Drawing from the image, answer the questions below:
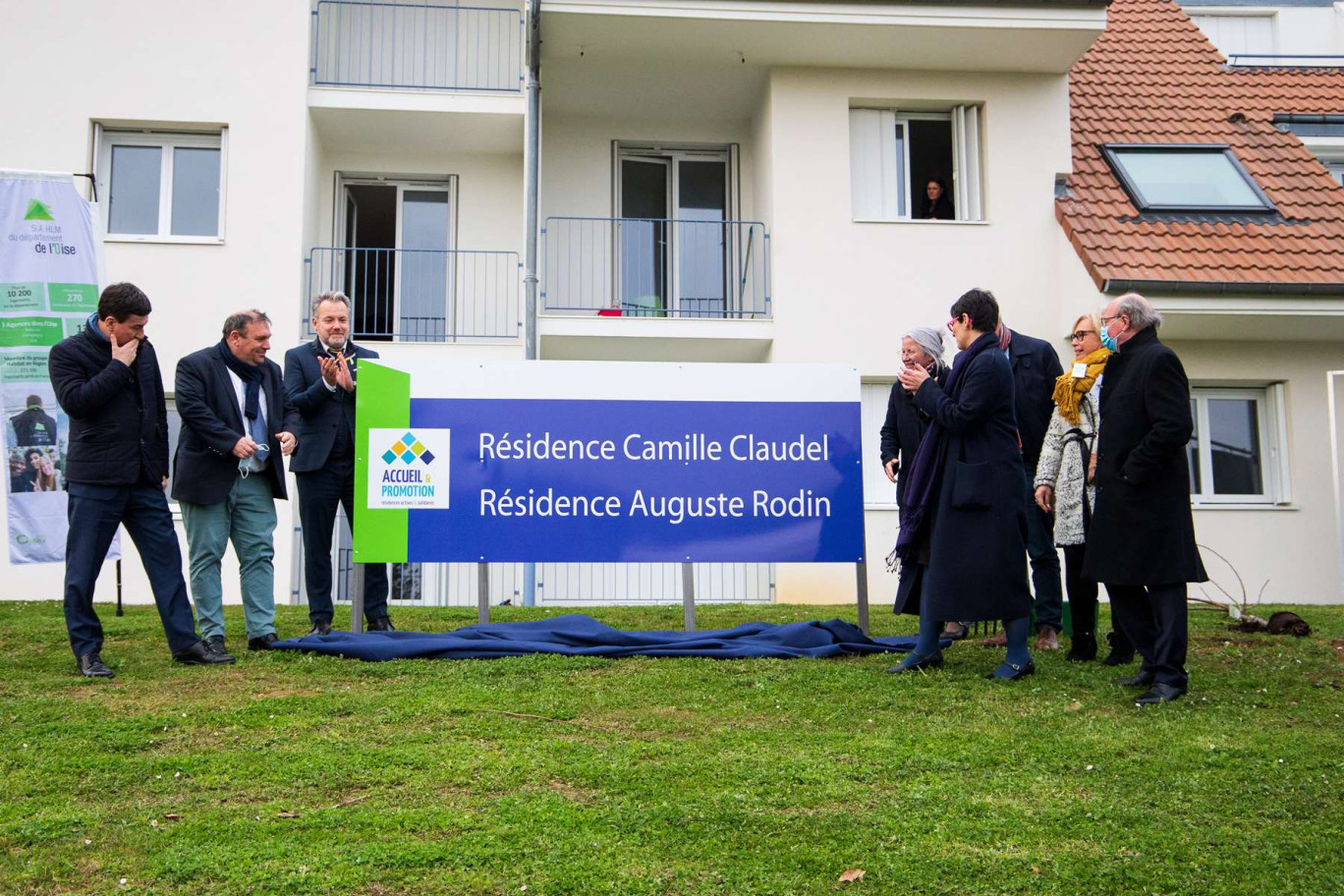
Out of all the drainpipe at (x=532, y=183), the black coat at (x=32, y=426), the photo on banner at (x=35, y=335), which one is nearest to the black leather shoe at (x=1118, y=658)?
the photo on banner at (x=35, y=335)

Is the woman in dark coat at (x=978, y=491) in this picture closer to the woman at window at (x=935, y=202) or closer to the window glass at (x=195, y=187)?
the woman at window at (x=935, y=202)

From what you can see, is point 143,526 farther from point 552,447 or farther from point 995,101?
point 995,101

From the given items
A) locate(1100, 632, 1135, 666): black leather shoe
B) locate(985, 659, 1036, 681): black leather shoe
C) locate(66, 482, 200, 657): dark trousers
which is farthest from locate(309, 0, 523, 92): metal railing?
locate(985, 659, 1036, 681): black leather shoe

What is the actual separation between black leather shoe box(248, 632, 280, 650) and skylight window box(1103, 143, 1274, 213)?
11557 mm

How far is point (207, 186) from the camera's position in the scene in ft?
47.5

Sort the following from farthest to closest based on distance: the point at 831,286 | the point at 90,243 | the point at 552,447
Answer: the point at 831,286, the point at 90,243, the point at 552,447

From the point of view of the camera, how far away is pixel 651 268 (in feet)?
51.3

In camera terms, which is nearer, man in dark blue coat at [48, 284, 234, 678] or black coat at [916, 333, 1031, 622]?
black coat at [916, 333, 1031, 622]

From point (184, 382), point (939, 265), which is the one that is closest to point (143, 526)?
point (184, 382)

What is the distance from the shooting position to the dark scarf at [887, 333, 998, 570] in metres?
6.22

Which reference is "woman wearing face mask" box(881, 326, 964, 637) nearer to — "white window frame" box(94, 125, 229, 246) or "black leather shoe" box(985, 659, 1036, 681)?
"black leather shoe" box(985, 659, 1036, 681)

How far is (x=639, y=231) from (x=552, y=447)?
8.34 m

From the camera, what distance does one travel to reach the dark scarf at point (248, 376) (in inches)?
275

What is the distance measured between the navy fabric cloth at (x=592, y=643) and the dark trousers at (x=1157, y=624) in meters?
1.70
